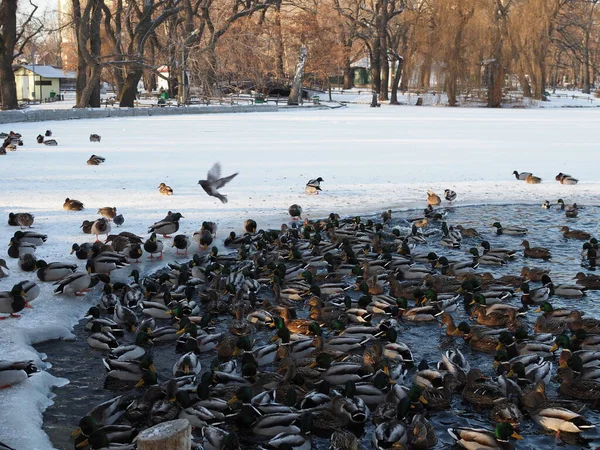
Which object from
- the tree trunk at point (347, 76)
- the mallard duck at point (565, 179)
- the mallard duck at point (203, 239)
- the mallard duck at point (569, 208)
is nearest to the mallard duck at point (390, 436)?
the mallard duck at point (203, 239)

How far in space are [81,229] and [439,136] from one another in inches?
707

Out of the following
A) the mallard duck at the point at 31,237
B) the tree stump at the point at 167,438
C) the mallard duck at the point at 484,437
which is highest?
the mallard duck at the point at 31,237

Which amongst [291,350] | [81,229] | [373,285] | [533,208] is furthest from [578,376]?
[533,208]

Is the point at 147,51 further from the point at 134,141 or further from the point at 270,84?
the point at 134,141

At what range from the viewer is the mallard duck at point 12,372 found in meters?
5.80

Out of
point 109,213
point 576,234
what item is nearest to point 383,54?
point 576,234

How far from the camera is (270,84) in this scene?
2339 inches

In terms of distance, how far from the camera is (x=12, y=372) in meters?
5.83

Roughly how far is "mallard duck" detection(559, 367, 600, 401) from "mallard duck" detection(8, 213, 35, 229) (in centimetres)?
810

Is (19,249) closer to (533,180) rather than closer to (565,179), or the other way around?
(533,180)

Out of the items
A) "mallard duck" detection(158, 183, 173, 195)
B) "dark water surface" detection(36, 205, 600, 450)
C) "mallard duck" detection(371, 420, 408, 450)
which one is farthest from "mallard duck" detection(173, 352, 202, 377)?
"mallard duck" detection(158, 183, 173, 195)

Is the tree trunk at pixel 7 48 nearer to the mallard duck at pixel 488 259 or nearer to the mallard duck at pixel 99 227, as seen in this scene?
the mallard duck at pixel 99 227

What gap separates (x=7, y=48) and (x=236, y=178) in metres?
23.8

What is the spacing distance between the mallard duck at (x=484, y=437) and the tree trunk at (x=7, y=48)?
34.7 meters
